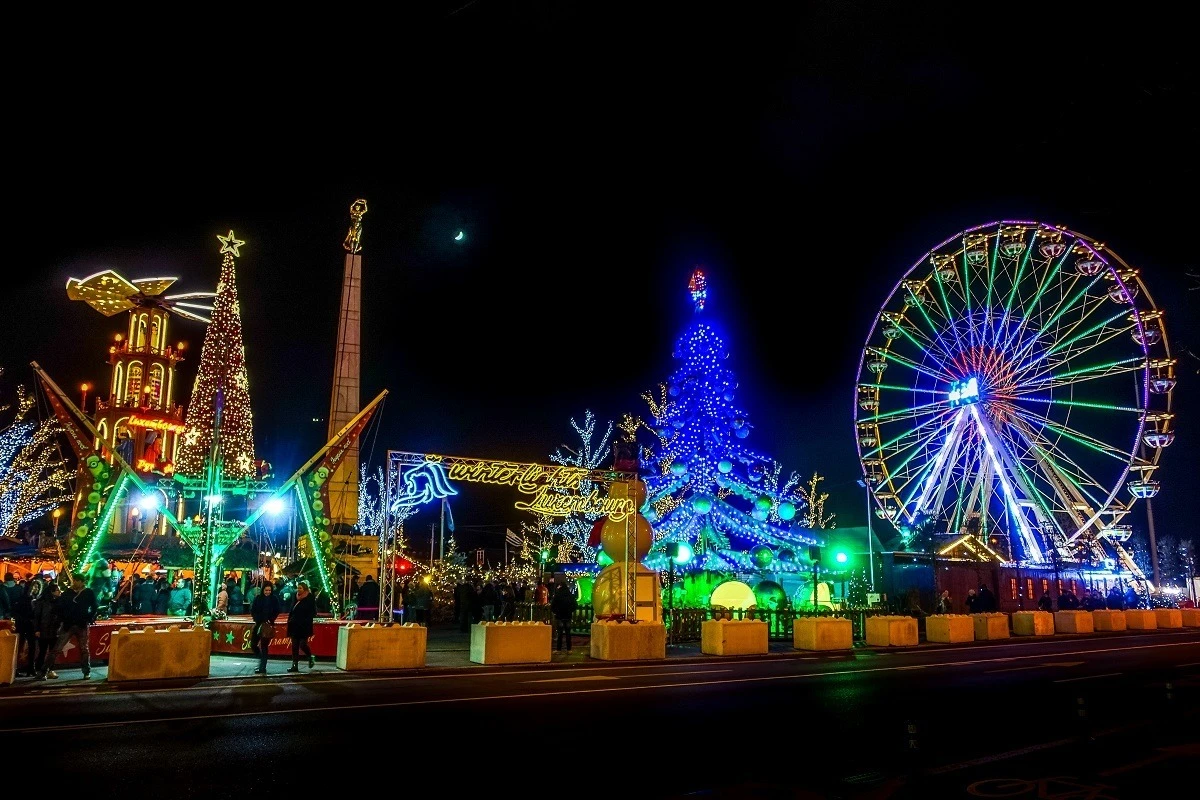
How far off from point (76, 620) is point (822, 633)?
1533cm

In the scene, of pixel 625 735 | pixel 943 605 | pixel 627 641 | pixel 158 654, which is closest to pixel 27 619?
pixel 158 654

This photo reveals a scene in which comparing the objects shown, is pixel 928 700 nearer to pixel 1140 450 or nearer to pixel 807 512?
pixel 1140 450

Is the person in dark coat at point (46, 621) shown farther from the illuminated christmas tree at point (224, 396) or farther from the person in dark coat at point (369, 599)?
the illuminated christmas tree at point (224, 396)

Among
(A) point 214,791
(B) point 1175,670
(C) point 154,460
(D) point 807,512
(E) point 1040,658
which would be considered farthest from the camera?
(D) point 807,512

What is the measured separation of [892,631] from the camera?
72.4 ft

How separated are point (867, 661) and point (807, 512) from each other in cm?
5196

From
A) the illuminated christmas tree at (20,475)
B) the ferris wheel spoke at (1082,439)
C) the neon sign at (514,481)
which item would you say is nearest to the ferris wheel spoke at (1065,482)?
the ferris wheel spoke at (1082,439)

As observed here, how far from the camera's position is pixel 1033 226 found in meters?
32.0

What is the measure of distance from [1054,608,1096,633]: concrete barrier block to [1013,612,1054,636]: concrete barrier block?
97cm

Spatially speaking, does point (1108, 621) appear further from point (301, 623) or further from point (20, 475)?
point (20, 475)

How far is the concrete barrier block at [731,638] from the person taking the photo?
19.3 m

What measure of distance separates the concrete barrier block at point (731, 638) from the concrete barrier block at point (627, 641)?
1.47 meters

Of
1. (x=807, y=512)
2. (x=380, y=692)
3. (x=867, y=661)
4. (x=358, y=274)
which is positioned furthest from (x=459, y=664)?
(x=807, y=512)

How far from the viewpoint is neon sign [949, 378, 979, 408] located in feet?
106
